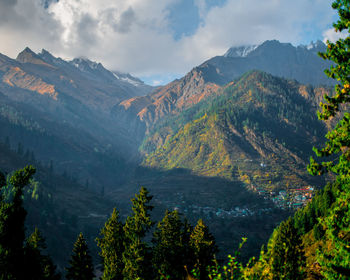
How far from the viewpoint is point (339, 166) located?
714 inches

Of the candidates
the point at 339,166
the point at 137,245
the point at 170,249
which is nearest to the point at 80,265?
the point at 137,245

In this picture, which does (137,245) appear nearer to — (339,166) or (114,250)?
(114,250)

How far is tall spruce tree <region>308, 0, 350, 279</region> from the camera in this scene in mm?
16734

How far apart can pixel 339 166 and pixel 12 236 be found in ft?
101

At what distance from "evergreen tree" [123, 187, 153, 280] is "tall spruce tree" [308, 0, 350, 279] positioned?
94.5ft

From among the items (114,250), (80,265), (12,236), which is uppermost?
(12,236)

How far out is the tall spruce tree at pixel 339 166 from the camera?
16.7 meters

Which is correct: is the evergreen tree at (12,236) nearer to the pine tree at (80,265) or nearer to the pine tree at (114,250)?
the pine tree at (114,250)

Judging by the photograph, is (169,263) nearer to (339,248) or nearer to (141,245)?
(141,245)

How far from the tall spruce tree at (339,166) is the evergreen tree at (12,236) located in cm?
2810

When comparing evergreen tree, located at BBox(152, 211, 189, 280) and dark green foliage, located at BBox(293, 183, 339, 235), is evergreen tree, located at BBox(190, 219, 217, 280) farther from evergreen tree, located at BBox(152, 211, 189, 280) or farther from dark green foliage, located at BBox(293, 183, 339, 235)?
dark green foliage, located at BBox(293, 183, 339, 235)

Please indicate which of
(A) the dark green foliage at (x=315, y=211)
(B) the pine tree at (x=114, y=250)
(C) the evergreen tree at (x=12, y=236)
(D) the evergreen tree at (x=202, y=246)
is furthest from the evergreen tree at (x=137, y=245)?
(A) the dark green foliage at (x=315, y=211)

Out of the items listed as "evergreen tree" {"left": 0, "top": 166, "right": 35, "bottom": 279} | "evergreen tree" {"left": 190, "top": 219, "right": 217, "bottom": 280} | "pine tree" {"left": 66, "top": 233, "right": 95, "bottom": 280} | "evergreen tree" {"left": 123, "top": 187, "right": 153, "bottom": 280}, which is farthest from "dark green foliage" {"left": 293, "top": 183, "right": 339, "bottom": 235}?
"evergreen tree" {"left": 0, "top": 166, "right": 35, "bottom": 279}

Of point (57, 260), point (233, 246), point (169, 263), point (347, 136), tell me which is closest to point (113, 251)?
point (169, 263)
